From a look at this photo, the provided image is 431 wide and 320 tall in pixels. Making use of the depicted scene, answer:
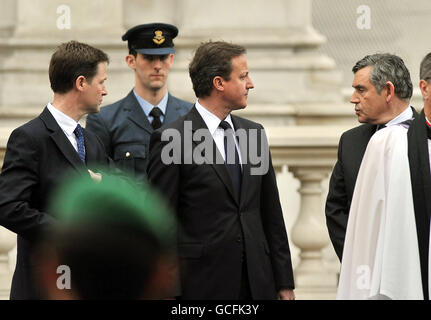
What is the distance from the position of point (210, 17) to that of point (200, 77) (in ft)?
10.2

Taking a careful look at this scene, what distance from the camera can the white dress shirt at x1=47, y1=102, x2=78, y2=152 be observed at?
19.3ft

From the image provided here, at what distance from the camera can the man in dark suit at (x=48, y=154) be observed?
5621mm

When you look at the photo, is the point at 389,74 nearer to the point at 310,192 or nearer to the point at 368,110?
the point at 368,110

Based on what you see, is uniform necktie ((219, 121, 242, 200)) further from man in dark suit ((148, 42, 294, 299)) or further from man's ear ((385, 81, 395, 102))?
man's ear ((385, 81, 395, 102))

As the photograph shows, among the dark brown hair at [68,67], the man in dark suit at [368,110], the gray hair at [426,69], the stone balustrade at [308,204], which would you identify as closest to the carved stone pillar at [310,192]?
the stone balustrade at [308,204]

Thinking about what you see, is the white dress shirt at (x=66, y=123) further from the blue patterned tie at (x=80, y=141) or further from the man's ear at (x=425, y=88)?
the man's ear at (x=425, y=88)

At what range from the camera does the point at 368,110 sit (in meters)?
6.16

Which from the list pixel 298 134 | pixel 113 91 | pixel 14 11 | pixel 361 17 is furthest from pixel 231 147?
pixel 361 17

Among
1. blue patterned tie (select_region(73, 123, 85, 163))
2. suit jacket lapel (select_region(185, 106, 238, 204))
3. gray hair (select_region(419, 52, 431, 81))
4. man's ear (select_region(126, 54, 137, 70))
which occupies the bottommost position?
suit jacket lapel (select_region(185, 106, 238, 204))

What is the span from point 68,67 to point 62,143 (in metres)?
0.36

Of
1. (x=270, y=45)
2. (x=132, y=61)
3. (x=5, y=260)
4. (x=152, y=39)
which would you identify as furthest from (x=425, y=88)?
(x=270, y=45)

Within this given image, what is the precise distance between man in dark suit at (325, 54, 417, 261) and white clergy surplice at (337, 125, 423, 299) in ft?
2.40

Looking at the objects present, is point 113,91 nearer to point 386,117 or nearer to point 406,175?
point 386,117

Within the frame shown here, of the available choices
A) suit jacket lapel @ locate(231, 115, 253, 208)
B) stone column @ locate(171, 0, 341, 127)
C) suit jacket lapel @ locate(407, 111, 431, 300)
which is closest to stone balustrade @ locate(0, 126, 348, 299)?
stone column @ locate(171, 0, 341, 127)
